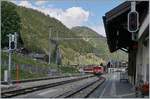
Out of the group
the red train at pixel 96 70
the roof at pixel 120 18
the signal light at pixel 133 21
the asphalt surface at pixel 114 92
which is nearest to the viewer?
the signal light at pixel 133 21

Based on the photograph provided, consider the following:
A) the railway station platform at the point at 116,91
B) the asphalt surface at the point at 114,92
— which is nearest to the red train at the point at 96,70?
the railway station platform at the point at 116,91

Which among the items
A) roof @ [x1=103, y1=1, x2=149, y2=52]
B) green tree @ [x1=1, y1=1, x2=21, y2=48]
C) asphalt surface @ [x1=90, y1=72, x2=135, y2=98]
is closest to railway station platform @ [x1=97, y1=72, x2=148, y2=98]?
asphalt surface @ [x1=90, y1=72, x2=135, y2=98]

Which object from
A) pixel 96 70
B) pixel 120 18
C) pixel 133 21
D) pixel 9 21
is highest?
pixel 9 21

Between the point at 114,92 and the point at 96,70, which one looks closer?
the point at 114,92

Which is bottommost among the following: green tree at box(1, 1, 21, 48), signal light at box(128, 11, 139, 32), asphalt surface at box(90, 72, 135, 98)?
asphalt surface at box(90, 72, 135, 98)

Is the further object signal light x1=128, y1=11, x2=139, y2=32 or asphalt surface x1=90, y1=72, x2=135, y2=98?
asphalt surface x1=90, y1=72, x2=135, y2=98

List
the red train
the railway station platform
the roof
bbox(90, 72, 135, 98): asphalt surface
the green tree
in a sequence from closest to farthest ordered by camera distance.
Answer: the roof
the railway station platform
bbox(90, 72, 135, 98): asphalt surface
the red train
the green tree

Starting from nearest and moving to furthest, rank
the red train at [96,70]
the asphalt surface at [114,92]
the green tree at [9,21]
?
the asphalt surface at [114,92] → the red train at [96,70] → the green tree at [9,21]

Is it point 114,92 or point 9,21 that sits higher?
point 9,21

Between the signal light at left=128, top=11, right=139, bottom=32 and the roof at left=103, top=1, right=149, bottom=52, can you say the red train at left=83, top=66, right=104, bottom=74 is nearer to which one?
the roof at left=103, top=1, right=149, bottom=52

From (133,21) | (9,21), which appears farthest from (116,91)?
(9,21)

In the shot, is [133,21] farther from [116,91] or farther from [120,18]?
[116,91]

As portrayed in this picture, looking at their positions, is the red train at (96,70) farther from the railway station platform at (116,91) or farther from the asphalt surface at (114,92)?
the asphalt surface at (114,92)

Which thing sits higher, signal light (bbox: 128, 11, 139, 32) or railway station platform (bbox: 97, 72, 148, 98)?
signal light (bbox: 128, 11, 139, 32)
